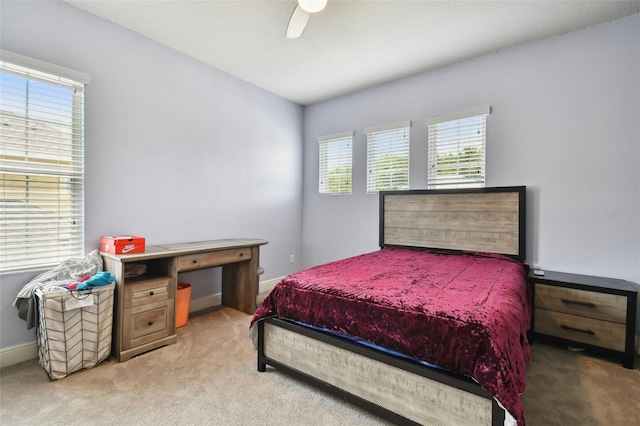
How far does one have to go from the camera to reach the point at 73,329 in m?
2.00

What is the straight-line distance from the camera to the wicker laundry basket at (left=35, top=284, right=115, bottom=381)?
1.92 meters

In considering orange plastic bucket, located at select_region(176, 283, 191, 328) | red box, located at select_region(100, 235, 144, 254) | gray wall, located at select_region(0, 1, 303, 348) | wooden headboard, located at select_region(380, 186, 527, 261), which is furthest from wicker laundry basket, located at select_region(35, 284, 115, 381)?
wooden headboard, located at select_region(380, 186, 527, 261)

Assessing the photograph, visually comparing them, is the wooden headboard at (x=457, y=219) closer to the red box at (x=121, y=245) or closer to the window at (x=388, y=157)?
the window at (x=388, y=157)

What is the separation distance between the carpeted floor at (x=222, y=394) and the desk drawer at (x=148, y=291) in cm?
42

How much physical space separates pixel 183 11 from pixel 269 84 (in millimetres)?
1479

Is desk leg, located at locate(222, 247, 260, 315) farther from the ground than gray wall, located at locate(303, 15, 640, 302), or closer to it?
closer to it

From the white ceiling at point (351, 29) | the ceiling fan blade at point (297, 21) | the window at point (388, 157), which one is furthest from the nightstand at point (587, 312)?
the ceiling fan blade at point (297, 21)

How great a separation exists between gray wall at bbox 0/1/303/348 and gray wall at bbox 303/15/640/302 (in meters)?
2.05

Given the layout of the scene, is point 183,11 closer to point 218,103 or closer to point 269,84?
point 218,103

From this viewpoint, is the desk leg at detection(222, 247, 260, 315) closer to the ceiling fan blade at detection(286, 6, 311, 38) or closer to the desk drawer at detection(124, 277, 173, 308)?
the desk drawer at detection(124, 277, 173, 308)

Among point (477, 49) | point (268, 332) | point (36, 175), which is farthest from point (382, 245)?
point (36, 175)

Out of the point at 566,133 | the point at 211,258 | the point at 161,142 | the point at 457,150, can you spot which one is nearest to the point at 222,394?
the point at 211,258

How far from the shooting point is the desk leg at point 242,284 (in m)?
3.18

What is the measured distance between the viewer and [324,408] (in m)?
1.71
